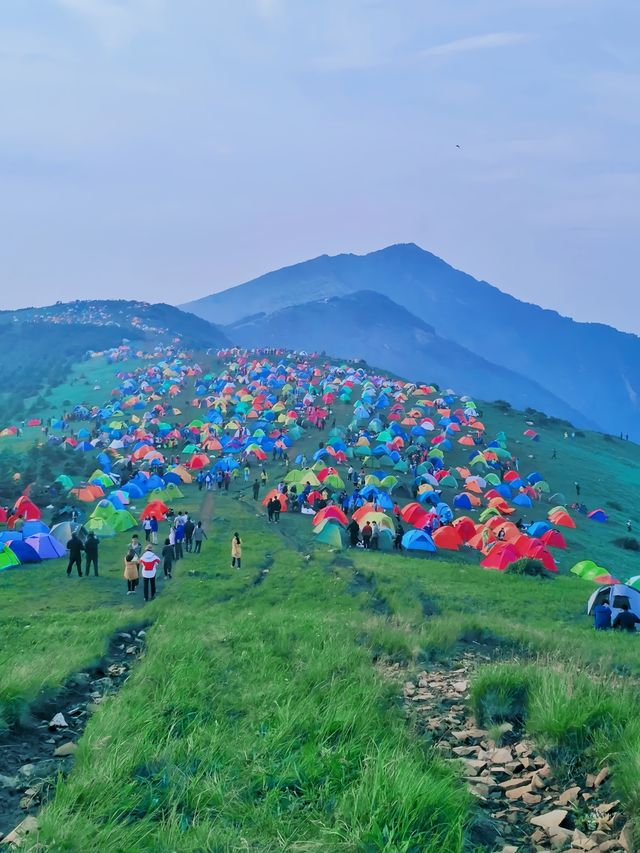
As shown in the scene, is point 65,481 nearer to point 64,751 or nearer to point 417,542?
point 417,542

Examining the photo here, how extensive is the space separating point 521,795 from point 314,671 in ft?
9.42

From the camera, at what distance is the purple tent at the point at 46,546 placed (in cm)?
2342

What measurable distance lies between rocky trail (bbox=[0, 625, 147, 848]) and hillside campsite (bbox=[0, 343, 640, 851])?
3 centimetres

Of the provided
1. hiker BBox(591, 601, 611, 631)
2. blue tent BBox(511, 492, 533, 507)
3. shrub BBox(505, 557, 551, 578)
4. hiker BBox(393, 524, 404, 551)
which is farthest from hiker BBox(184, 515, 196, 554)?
blue tent BBox(511, 492, 533, 507)

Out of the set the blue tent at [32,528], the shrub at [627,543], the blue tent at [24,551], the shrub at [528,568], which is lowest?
the shrub at [627,543]

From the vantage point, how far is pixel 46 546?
23.8 m

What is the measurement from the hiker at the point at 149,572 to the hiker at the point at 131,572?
699 millimetres

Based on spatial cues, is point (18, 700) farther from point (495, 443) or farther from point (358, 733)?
point (495, 443)

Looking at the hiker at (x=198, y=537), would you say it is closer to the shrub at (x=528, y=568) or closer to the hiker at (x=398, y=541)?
the hiker at (x=398, y=541)

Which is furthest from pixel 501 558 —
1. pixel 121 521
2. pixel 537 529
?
pixel 121 521

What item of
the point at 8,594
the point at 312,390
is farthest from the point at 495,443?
the point at 8,594

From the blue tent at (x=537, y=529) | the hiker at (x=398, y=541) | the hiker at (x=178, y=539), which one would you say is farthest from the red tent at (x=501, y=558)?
the hiker at (x=178, y=539)

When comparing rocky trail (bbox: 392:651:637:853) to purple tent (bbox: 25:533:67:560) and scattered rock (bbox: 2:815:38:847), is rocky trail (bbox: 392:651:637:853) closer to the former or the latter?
scattered rock (bbox: 2:815:38:847)

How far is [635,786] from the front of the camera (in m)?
4.70
